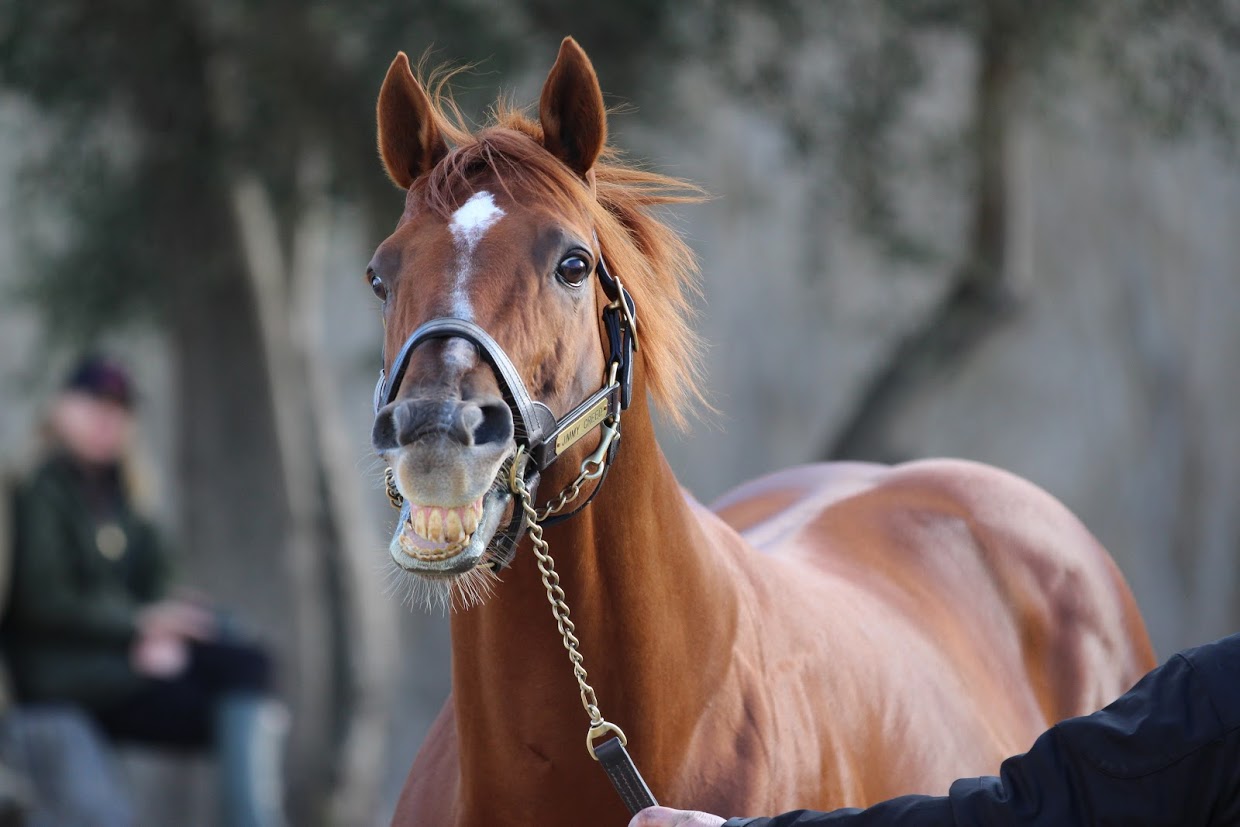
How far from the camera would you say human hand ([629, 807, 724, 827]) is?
82.9 inches

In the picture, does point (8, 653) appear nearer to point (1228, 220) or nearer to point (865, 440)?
point (865, 440)

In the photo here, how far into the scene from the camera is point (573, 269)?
2240mm

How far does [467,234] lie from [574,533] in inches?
20.0

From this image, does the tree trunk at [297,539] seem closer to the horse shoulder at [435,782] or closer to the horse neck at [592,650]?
the horse shoulder at [435,782]

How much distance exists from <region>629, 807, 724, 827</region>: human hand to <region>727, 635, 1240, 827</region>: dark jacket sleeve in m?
0.35

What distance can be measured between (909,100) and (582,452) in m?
5.98

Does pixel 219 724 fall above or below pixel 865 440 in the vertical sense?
below

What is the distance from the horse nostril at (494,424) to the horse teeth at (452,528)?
11 centimetres

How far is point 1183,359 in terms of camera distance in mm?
12820

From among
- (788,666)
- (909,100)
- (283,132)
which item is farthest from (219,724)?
(909,100)

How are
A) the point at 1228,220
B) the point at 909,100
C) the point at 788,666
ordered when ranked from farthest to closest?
the point at 1228,220
the point at 909,100
the point at 788,666

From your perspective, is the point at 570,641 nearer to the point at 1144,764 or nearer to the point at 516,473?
the point at 516,473

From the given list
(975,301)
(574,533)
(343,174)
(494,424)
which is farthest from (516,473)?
(975,301)

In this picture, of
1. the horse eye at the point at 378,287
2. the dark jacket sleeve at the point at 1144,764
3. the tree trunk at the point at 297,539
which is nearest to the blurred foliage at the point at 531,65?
the tree trunk at the point at 297,539
